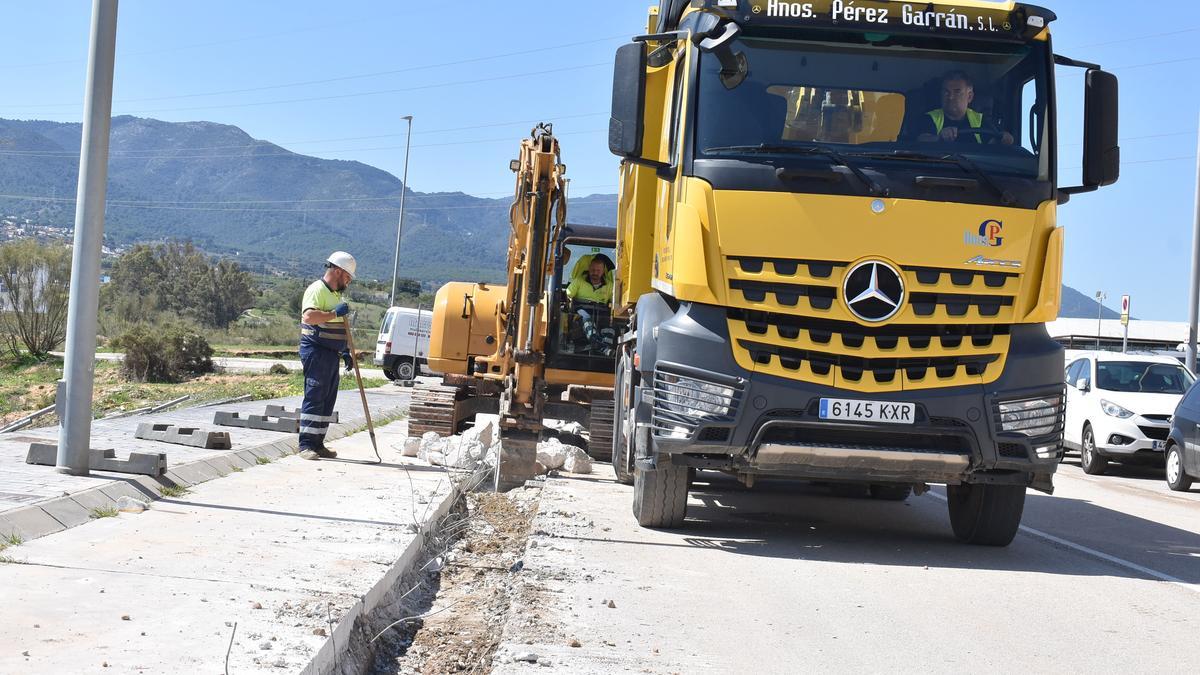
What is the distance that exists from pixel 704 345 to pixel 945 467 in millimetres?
1761

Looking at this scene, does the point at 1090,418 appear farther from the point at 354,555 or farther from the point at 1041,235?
the point at 354,555

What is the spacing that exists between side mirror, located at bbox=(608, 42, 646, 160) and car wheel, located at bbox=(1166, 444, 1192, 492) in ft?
34.5

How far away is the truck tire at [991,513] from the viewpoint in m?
9.05

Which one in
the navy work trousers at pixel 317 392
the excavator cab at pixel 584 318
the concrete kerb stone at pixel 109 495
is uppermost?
the excavator cab at pixel 584 318

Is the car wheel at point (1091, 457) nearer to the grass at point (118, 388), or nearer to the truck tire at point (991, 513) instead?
the truck tire at point (991, 513)

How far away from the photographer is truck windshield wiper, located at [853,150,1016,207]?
8164mm

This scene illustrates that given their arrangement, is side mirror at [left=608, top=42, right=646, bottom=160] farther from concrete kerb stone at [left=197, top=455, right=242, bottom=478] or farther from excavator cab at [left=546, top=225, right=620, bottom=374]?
excavator cab at [left=546, top=225, right=620, bottom=374]

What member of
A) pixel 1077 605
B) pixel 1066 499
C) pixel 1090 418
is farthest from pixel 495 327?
pixel 1077 605

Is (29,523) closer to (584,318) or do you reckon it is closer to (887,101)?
(887,101)

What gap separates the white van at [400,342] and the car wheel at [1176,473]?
28.2 meters

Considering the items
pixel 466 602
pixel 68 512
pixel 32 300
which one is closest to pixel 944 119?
pixel 466 602

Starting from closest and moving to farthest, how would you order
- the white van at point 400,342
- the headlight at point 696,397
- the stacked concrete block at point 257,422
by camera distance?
the headlight at point 696,397, the stacked concrete block at point 257,422, the white van at point 400,342

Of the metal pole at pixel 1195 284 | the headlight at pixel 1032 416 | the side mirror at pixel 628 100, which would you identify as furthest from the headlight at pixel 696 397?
the metal pole at pixel 1195 284

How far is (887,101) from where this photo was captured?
843 cm
